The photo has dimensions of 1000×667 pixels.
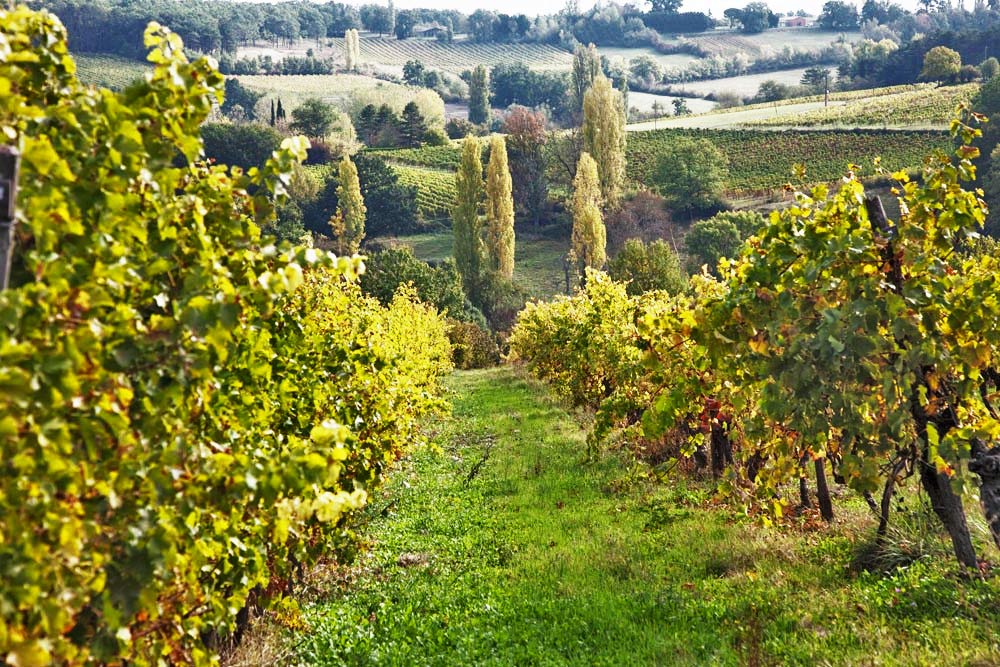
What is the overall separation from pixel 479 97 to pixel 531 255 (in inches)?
2927

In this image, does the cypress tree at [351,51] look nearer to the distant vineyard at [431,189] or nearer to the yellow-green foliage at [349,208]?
the distant vineyard at [431,189]

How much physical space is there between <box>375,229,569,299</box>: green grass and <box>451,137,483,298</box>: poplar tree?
616cm

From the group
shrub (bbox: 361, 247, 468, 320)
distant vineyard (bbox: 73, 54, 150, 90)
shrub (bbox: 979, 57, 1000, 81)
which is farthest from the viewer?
distant vineyard (bbox: 73, 54, 150, 90)

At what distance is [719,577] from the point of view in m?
8.44

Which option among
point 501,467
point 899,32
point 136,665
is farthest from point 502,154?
point 899,32

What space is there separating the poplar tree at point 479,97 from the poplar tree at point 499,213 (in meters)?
84.1

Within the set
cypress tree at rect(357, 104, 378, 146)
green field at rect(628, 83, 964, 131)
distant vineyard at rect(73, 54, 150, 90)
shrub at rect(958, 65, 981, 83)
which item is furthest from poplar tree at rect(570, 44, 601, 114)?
distant vineyard at rect(73, 54, 150, 90)

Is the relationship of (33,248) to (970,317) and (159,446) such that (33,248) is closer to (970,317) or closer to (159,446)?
(159,446)

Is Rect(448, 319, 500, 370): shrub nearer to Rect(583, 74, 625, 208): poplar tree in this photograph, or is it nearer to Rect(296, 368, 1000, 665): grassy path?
Rect(583, 74, 625, 208): poplar tree

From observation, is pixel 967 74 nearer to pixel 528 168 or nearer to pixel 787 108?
pixel 787 108

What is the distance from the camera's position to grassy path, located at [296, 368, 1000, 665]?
20.6 feet

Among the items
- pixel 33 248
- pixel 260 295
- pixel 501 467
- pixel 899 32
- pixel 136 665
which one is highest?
pixel 899 32

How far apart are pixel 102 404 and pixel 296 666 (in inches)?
181

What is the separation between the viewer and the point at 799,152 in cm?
8769
